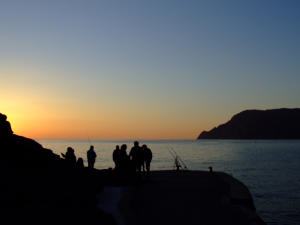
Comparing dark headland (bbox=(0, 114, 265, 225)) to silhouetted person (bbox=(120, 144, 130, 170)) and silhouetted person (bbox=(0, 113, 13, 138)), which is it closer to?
silhouetted person (bbox=(0, 113, 13, 138))

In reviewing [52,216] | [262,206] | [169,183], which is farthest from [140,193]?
[262,206]

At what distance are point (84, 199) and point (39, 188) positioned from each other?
1431 millimetres

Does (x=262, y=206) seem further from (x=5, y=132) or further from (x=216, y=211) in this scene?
(x=5, y=132)

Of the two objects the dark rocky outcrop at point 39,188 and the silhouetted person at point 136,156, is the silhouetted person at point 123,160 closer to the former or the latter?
the silhouetted person at point 136,156

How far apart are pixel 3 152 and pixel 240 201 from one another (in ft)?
26.7

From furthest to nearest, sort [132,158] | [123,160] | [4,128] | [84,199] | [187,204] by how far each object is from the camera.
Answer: [132,158] → [123,160] → [4,128] → [187,204] → [84,199]

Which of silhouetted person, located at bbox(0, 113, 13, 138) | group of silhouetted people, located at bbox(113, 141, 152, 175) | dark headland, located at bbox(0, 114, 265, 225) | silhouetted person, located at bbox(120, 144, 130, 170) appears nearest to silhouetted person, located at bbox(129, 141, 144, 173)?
group of silhouetted people, located at bbox(113, 141, 152, 175)

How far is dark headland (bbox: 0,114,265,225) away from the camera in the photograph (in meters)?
9.48

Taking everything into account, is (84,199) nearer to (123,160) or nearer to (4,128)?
(4,128)

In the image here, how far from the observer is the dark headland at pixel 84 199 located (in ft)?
31.1

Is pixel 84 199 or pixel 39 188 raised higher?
pixel 39 188

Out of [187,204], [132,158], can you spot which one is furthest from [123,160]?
[187,204]

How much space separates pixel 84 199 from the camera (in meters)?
11.2

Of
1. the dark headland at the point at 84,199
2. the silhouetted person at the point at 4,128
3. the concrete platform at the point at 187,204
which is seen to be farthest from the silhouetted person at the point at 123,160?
the silhouetted person at the point at 4,128
